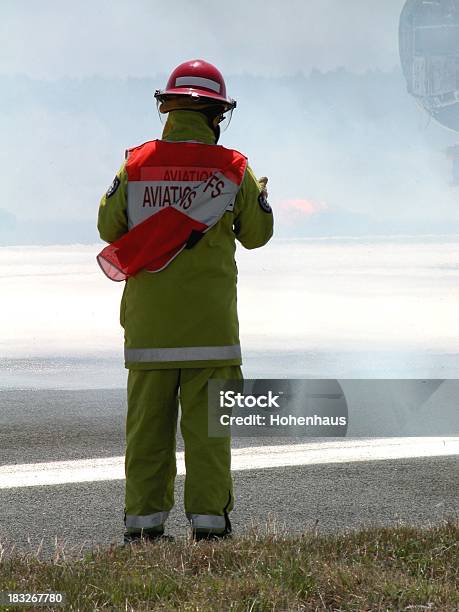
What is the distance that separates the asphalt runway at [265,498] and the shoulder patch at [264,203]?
1474mm

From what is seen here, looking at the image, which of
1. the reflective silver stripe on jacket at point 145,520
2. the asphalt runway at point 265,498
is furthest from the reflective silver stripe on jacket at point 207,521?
the asphalt runway at point 265,498

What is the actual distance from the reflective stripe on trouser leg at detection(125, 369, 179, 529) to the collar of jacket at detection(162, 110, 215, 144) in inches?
42.8

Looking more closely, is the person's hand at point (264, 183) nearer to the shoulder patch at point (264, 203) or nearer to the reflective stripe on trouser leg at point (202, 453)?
the shoulder patch at point (264, 203)

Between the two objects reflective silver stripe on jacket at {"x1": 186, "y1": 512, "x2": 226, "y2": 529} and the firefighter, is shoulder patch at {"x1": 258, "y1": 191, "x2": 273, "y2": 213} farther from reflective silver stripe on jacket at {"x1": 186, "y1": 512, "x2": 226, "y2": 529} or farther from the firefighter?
reflective silver stripe on jacket at {"x1": 186, "y1": 512, "x2": 226, "y2": 529}

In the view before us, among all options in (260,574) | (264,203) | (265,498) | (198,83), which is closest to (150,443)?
(260,574)

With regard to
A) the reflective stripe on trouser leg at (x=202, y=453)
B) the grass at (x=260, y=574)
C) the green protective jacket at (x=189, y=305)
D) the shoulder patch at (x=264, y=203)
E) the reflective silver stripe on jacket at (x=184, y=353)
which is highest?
the shoulder patch at (x=264, y=203)

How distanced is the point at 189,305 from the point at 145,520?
1.00 meters

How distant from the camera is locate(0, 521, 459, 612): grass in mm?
4055

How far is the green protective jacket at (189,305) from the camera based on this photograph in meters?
5.09

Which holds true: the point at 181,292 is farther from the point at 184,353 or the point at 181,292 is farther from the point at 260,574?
the point at 260,574

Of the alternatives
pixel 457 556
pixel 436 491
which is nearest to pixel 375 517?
pixel 436 491

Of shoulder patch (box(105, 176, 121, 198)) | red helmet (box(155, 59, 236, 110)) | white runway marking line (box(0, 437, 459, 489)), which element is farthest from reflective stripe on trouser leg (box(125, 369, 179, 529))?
white runway marking line (box(0, 437, 459, 489))

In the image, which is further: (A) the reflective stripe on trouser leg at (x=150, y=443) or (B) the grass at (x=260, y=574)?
(A) the reflective stripe on trouser leg at (x=150, y=443)

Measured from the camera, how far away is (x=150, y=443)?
5164mm
